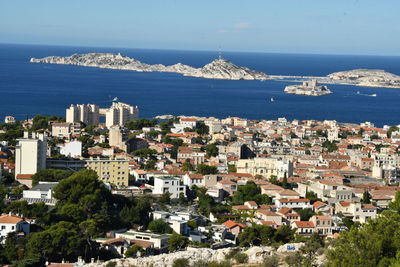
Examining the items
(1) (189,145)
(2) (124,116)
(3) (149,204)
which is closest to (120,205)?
(3) (149,204)

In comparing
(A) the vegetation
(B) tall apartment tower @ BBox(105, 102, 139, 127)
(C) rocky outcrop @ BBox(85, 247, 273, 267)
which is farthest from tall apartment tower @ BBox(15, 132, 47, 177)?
(B) tall apartment tower @ BBox(105, 102, 139, 127)

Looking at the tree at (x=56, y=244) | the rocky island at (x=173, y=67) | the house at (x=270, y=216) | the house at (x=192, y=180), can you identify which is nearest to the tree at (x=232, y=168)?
the house at (x=192, y=180)

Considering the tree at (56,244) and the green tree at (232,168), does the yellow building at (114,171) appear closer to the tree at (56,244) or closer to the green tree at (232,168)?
the green tree at (232,168)

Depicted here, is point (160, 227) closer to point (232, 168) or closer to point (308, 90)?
point (232, 168)

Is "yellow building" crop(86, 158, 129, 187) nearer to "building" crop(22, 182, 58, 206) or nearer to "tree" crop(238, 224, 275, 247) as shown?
"building" crop(22, 182, 58, 206)

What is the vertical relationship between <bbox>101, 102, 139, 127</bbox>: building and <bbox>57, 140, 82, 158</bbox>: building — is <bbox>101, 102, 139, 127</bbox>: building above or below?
below

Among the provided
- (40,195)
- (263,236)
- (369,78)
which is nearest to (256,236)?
(263,236)
